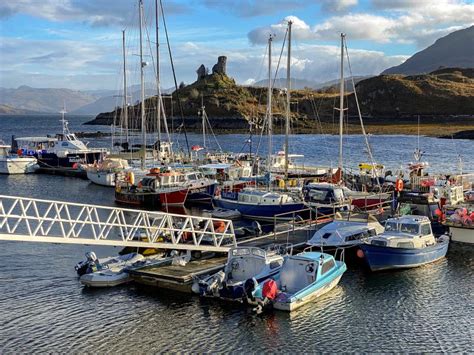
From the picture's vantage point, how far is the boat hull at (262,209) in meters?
44.1

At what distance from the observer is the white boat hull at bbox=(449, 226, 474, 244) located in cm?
3638

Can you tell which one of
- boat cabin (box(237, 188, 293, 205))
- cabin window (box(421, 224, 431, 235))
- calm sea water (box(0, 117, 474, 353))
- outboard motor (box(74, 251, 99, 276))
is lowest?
calm sea water (box(0, 117, 474, 353))

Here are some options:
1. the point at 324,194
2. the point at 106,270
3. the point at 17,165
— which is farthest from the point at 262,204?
the point at 17,165

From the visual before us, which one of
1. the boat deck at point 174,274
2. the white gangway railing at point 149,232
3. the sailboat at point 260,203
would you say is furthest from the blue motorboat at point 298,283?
the sailboat at point 260,203

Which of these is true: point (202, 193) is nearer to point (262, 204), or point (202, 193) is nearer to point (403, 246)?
point (262, 204)

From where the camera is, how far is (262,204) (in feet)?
148

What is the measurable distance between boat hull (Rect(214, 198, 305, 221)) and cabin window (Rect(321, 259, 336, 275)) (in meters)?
16.0

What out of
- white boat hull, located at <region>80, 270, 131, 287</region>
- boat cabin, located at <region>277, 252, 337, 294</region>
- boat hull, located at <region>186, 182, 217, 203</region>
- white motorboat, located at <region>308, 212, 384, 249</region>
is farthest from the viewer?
boat hull, located at <region>186, 182, 217, 203</region>

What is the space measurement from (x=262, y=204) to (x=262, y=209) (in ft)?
1.31

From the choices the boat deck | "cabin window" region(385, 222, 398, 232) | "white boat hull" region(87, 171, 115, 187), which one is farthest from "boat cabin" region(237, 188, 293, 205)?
"white boat hull" region(87, 171, 115, 187)

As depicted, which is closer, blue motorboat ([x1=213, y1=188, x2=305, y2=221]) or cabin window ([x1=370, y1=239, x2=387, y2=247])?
cabin window ([x1=370, y1=239, x2=387, y2=247])

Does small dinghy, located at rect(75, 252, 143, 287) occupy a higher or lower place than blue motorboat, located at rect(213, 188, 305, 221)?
lower

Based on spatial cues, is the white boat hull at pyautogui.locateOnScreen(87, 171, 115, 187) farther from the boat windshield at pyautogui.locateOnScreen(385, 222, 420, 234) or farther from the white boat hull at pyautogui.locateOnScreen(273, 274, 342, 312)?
the white boat hull at pyautogui.locateOnScreen(273, 274, 342, 312)

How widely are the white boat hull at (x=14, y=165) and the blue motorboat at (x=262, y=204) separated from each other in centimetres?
4155
